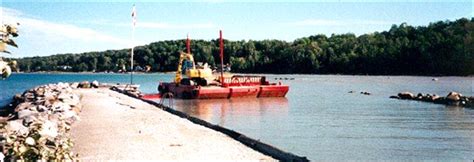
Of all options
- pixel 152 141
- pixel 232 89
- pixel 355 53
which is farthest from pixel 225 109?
pixel 355 53

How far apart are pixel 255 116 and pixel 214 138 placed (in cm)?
1264

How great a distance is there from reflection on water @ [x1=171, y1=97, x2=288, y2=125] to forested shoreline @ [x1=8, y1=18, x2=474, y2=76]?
62.0 meters

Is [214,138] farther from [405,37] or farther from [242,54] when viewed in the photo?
[242,54]

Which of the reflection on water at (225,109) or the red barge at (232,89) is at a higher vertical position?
the red barge at (232,89)

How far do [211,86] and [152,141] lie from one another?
27825 mm

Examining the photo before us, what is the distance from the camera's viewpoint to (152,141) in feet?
49.4

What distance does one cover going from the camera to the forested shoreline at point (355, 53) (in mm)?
112938

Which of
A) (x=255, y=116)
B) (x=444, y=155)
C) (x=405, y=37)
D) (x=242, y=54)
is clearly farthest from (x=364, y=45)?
(x=444, y=155)

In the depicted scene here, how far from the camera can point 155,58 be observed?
18425cm

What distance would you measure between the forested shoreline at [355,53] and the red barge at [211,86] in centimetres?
5572

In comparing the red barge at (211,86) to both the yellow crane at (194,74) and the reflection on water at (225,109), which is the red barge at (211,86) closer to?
the yellow crane at (194,74)

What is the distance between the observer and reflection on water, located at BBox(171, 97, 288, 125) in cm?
2891

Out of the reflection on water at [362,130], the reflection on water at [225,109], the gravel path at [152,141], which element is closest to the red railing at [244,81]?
the reflection on water at [225,109]

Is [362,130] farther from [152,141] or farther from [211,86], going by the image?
[211,86]
